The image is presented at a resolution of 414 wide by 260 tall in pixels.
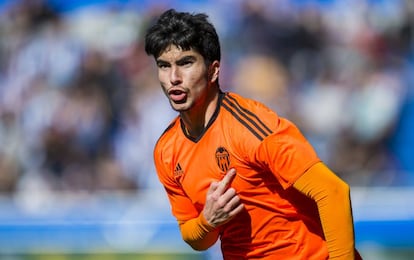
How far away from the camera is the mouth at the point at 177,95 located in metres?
3.82

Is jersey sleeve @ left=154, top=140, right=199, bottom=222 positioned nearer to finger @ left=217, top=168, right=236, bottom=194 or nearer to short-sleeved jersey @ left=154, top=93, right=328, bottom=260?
short-sleeved jersey @ left=154, top=93, right=328, bottom=260

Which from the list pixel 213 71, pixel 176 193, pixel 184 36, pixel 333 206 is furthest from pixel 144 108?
pixel 333 206

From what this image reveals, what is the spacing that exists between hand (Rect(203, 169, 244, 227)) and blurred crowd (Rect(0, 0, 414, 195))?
170 inches

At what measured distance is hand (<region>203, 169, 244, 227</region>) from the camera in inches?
143

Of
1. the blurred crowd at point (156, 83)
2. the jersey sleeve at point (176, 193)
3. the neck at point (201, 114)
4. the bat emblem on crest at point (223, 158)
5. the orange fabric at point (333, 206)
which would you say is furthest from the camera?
the blurred crowd at point (156, 83)

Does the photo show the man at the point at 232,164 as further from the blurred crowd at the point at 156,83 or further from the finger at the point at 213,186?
the blurred crowd at the point at 156,83

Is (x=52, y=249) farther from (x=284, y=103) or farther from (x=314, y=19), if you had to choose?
(x=314, y=19)

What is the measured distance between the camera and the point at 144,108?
8414mm

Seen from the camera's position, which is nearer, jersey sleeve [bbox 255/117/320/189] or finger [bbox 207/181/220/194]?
jersey sleeve [bbox 255/117/320/189]

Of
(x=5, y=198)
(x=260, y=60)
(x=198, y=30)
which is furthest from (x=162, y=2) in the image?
(x=198, y=30)

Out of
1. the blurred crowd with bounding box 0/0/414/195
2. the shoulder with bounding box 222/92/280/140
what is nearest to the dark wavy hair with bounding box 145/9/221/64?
the shoulder with bounding box 222/92/280/140

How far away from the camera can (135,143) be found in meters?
8.37

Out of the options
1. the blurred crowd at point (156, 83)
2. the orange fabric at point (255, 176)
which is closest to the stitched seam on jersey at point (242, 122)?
the orange fabric at point (255, 176)

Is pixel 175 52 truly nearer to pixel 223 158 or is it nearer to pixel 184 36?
pixel 184 36
